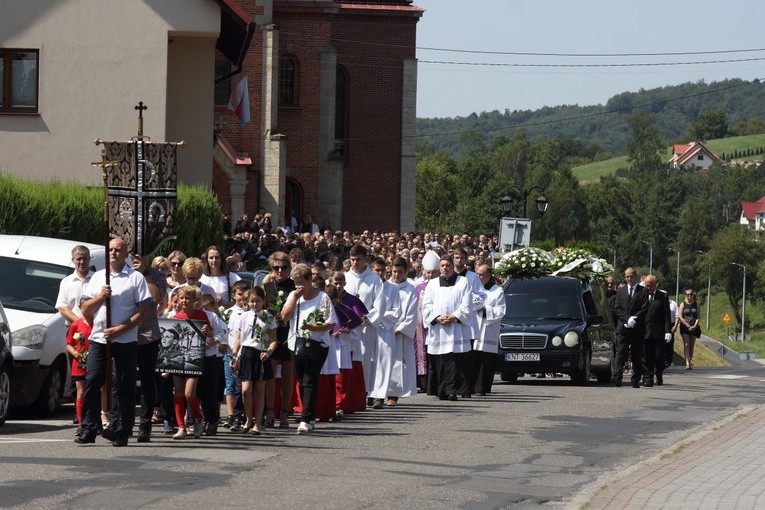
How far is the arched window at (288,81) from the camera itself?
5769 centimetres

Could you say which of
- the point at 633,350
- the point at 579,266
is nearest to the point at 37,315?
the point at 633,350

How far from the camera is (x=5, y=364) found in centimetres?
1570

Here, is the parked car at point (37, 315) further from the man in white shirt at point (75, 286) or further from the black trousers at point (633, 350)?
the black trousers at point (633, 350)

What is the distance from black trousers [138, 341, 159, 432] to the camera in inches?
573

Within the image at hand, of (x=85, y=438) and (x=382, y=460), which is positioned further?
(x=85, y=438)

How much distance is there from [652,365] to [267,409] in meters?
11.6

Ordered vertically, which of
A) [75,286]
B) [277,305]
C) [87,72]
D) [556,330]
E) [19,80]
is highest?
[87,72]

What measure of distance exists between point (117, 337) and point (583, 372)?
13.0 m

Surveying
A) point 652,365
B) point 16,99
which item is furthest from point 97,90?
point 652,365

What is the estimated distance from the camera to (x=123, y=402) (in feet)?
46.3

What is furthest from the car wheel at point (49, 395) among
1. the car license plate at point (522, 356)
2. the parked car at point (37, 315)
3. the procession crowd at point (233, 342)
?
the car license plate at point (522, 356)

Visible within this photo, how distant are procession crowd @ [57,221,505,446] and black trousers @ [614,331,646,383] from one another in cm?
623

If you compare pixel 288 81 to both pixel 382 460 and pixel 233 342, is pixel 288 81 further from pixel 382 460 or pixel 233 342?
pixel 382 460

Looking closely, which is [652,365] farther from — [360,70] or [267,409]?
[360,70]
